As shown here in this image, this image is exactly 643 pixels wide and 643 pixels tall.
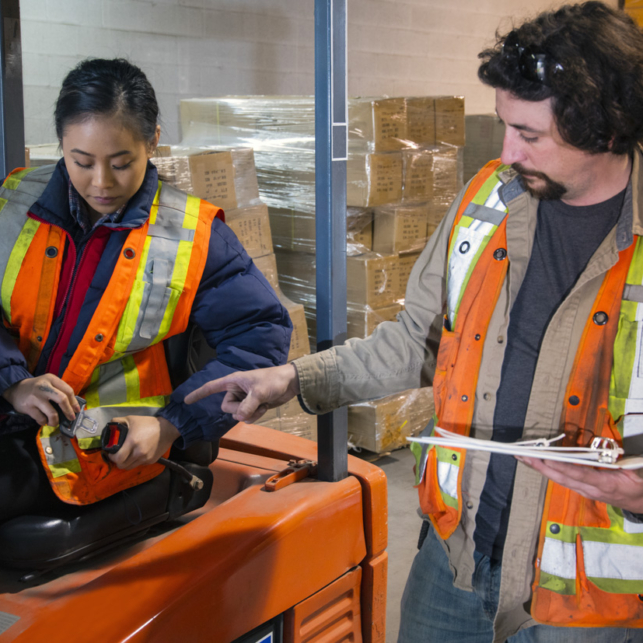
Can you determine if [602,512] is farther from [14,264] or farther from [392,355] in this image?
[14,264]

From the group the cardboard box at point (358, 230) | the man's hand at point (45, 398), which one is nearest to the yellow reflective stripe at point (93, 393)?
the man's hand at point (45, 398)

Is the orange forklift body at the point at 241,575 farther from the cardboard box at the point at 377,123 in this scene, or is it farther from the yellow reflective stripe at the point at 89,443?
the cardboard box at the point at 377,123

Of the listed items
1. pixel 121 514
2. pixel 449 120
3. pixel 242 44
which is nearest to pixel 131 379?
pixel 121 514

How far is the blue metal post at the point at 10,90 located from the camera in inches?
93.9

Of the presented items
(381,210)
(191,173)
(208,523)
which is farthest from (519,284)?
(381,210)

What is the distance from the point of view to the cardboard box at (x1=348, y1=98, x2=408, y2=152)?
3.94m

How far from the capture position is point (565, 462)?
112 cm

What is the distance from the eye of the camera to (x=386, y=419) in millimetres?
4207

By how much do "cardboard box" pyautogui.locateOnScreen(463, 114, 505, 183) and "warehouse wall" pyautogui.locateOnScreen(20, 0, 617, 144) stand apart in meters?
0.46

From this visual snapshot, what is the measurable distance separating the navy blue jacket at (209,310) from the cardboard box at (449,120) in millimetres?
2780

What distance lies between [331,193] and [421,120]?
265cm

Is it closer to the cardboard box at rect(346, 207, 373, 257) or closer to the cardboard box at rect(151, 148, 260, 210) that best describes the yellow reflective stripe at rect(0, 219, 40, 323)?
the cardboard box at rect(151, 148, 260, 210)

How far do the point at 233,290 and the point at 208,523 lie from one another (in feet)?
1.89

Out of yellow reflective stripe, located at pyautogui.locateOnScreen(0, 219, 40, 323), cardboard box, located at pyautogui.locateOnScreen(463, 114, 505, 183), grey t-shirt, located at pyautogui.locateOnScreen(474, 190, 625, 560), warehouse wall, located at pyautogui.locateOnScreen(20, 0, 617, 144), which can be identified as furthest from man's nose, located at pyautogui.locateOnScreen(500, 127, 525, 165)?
cardboard box, located at pyautogui.locateOnScreen(463, 114, 505, 183)
